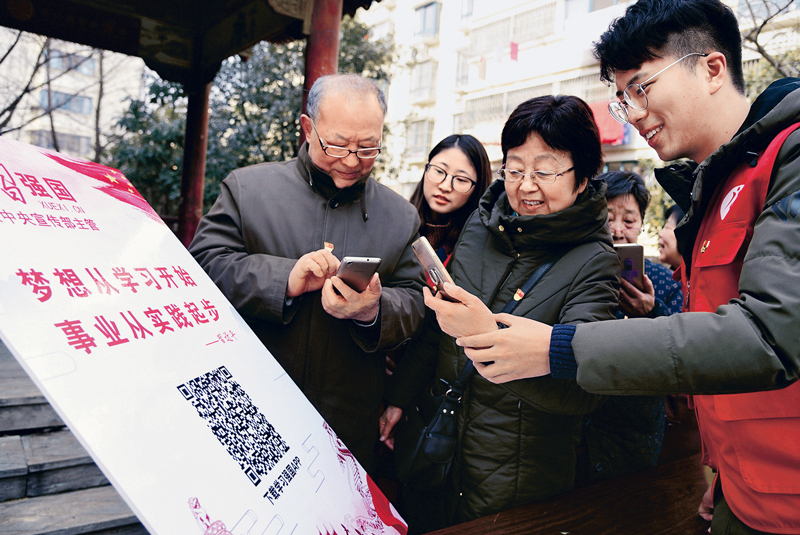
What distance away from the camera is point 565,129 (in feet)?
5.75

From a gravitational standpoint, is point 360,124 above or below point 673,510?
above

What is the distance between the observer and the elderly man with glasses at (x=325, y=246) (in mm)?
1803

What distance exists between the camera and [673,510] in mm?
1861

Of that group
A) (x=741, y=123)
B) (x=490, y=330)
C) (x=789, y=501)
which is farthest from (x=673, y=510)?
(x=741, y=123)

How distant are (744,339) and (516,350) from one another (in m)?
0.47

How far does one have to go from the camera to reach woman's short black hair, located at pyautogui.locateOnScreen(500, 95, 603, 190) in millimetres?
1756

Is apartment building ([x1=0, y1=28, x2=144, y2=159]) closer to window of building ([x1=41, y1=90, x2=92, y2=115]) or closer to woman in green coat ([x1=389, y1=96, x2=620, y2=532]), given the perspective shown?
window of building ([x1=41, y1=90, x2=92, y2=115])

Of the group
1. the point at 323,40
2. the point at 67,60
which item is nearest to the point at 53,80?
the point at 67,60

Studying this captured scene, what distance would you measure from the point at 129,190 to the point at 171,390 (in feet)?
2.28

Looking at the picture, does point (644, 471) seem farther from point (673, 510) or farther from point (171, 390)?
point (171, 390)

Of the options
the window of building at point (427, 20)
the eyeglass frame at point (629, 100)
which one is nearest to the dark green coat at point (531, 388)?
the eyeglass frame at point (629, 100)

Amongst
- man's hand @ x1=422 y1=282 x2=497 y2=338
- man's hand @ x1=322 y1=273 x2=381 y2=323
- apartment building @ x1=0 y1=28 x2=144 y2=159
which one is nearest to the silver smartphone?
man's hand @ x1=422 y1=282 x2=497 y2=338

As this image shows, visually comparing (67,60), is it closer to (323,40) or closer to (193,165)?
(193,165)

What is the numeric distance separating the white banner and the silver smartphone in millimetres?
499
